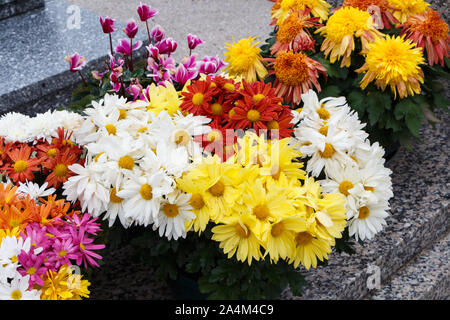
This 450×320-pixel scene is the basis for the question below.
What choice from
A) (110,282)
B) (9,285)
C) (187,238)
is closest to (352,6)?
(187,238)

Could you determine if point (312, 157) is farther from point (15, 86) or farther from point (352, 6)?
point (15, 86)

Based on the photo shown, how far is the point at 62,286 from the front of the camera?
54.6 inches

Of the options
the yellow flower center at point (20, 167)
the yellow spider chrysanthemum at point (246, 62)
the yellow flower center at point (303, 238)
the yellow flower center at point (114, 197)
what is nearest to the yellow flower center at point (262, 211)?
the yellow flower center at point (303, 238)

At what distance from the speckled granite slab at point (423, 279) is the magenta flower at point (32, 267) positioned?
134cm

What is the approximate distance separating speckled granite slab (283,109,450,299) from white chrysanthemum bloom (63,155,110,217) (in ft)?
2.75

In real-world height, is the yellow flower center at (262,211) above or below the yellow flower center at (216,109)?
below

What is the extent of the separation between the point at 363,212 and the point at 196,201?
1.66 ft

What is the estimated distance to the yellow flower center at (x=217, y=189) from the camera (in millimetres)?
1461

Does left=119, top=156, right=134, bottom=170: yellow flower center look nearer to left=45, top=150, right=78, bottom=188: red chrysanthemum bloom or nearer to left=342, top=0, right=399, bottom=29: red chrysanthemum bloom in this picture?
left=45, top=150, right=78, bottom=188: red chrysanthemum bloom

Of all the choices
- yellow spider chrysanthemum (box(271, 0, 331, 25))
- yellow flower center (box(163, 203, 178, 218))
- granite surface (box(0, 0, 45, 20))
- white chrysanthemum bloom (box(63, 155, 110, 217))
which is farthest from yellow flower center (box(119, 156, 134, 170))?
granite surface (box(0, 0, 45, 20))

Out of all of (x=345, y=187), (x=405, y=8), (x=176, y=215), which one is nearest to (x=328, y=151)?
(x=345, y=187)

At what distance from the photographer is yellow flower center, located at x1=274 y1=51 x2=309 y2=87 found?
207 centimetres

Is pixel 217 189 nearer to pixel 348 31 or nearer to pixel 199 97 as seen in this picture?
pixel 199 97

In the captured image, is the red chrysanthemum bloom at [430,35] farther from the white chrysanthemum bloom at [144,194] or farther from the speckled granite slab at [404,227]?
the white chrysanthemum bloom at [144,194]
